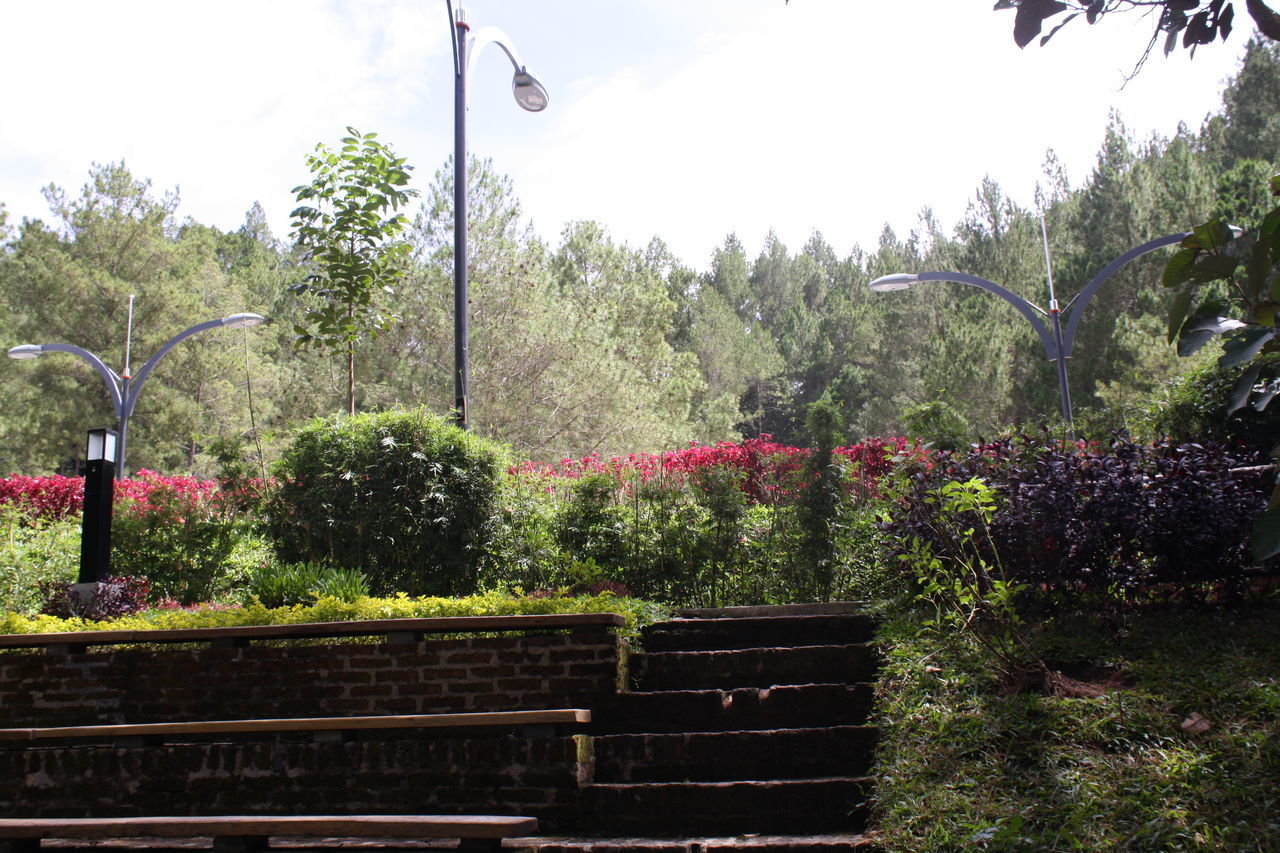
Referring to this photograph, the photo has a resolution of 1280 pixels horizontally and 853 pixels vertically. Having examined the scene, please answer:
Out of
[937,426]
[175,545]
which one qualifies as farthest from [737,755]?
[175,545]

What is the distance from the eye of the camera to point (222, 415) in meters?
28.1

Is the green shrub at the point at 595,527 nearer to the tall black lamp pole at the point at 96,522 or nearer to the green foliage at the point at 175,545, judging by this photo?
the green foliage at the point at 175,545

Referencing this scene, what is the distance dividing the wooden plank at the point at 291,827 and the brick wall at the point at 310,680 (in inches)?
57.3

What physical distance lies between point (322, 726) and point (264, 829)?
115cm

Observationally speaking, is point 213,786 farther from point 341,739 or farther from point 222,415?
point 222,415

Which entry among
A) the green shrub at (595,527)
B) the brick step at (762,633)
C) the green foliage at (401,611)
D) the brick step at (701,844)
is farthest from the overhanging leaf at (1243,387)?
the green shrub at (595,527)

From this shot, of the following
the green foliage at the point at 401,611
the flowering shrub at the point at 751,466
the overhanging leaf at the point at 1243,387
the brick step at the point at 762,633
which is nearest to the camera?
the overhanging leaf at the point at 1243,387

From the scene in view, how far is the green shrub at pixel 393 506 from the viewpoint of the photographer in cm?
780

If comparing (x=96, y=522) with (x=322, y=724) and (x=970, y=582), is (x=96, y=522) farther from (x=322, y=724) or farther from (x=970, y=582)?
(x=970, y=582)

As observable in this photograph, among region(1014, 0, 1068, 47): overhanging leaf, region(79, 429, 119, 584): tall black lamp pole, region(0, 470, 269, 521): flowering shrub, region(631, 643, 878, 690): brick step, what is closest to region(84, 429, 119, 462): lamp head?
region(79, 429, 119, 584): tall black lamp pole

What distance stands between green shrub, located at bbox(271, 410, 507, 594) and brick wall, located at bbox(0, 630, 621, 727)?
77.9 inches

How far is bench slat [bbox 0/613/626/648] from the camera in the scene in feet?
17.9

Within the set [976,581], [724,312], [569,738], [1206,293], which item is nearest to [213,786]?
[569,738]

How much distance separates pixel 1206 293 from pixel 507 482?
1685 centimetres
